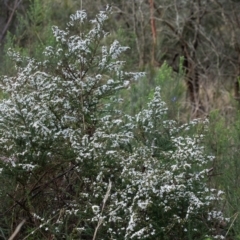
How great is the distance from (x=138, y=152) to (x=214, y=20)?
8699 mm

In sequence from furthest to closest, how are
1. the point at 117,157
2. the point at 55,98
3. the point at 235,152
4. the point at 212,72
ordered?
the point at 212,72
the point at 235,152
the point at 55,98
the point at 117,157

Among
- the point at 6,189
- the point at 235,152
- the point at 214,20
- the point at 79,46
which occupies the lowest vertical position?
the point at 6,189

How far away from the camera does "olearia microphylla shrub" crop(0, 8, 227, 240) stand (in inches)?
121

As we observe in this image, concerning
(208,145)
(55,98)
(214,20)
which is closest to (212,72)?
(214,20)

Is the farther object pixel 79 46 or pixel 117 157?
pixel 79 46

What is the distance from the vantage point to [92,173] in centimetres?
330

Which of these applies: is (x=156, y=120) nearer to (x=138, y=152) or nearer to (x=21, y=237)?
(x=138, y=152)

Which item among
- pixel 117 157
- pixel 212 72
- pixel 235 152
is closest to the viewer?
pixel 117 157

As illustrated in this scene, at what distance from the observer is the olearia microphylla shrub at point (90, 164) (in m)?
3.06

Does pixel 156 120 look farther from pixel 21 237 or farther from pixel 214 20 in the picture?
pixel 214 20

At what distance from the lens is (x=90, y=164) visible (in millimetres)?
3277

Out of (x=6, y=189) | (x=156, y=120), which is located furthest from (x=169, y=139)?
(x=6, y=189)

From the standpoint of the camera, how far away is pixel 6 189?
11.3 ft

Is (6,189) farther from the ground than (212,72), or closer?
closer
